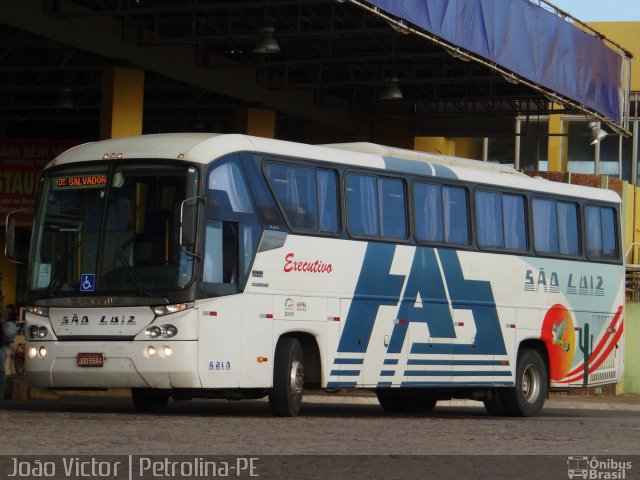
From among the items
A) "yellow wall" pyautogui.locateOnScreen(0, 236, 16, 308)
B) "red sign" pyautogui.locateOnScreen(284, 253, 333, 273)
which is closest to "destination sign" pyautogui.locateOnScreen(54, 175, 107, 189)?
"red sign" pyautogui.locateOnScreen(284, 253, 333, 273)

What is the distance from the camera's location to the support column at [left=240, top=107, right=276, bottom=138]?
34.6m

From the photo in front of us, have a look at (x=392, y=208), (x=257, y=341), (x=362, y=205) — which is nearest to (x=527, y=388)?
(x=392, y=208)

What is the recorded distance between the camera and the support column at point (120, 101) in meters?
28.3

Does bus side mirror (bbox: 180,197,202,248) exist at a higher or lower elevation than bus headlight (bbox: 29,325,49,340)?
higher

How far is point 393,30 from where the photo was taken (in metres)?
26.8

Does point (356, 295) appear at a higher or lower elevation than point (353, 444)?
higher

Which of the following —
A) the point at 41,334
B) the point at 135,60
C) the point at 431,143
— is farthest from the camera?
the point at 431,143

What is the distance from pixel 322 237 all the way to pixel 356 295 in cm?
101

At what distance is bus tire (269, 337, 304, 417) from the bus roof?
2.38 meters

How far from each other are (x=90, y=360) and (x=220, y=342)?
4.89ft

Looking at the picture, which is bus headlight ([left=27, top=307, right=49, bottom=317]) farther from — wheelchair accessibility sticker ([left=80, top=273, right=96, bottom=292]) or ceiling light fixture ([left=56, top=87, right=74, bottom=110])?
ceiling light fixture ([left=56, top=87, right=74, bottom=110])

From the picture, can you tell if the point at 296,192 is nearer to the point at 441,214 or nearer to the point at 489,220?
the point at 441,214

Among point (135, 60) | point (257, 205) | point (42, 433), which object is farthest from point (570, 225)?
point (42, 433)
